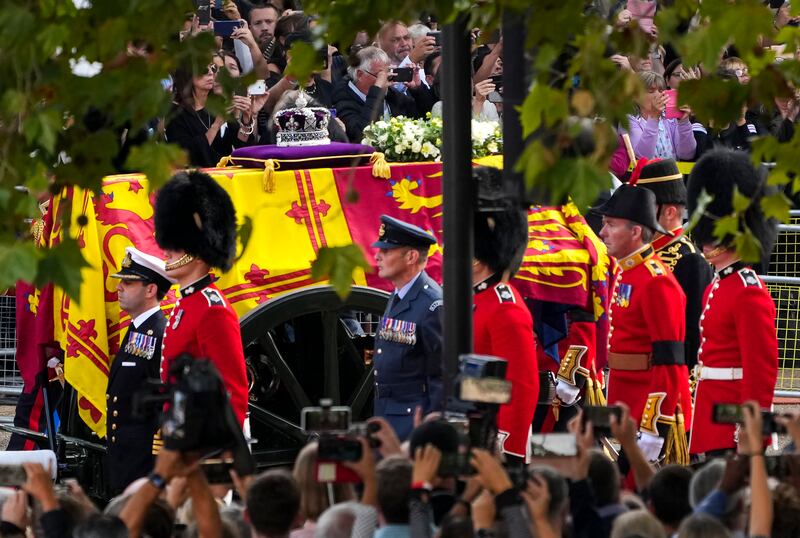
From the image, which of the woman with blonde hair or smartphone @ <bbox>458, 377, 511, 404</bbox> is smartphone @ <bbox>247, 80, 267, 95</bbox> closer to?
the woman with blonde hair

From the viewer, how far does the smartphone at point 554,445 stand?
517 cm

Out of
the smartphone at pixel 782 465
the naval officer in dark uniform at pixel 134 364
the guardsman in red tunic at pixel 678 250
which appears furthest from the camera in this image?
the guardsman in red tunic at pixel 678 250

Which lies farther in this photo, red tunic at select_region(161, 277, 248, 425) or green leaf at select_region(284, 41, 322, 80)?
red tunic at select_region(161, 277, 248, 425)

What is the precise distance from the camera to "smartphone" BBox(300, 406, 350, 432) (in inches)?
201

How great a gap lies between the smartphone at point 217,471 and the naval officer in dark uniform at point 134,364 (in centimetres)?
228

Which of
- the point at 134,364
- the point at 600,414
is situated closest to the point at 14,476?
the point at 600,414

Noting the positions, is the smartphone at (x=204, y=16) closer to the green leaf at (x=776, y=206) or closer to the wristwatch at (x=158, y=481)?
the wristwatch at (x=158, y=481)

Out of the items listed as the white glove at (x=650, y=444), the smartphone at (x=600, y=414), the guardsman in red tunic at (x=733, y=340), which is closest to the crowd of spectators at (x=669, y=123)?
the white glove at (x=650, y=444)

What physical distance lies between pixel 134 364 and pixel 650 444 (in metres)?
2.26

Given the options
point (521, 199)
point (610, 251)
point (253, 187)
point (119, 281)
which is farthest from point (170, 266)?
point (521, 199)

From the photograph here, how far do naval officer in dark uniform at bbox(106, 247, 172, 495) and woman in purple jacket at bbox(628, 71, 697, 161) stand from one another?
4112 millimetres

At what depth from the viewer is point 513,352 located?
726 centimetres

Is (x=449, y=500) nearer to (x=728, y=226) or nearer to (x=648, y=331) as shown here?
(x=728, y=226)

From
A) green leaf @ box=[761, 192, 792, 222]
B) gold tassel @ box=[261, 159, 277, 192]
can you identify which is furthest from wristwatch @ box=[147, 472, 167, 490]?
gold tassel @ box=[261, 159, 277, 192]
